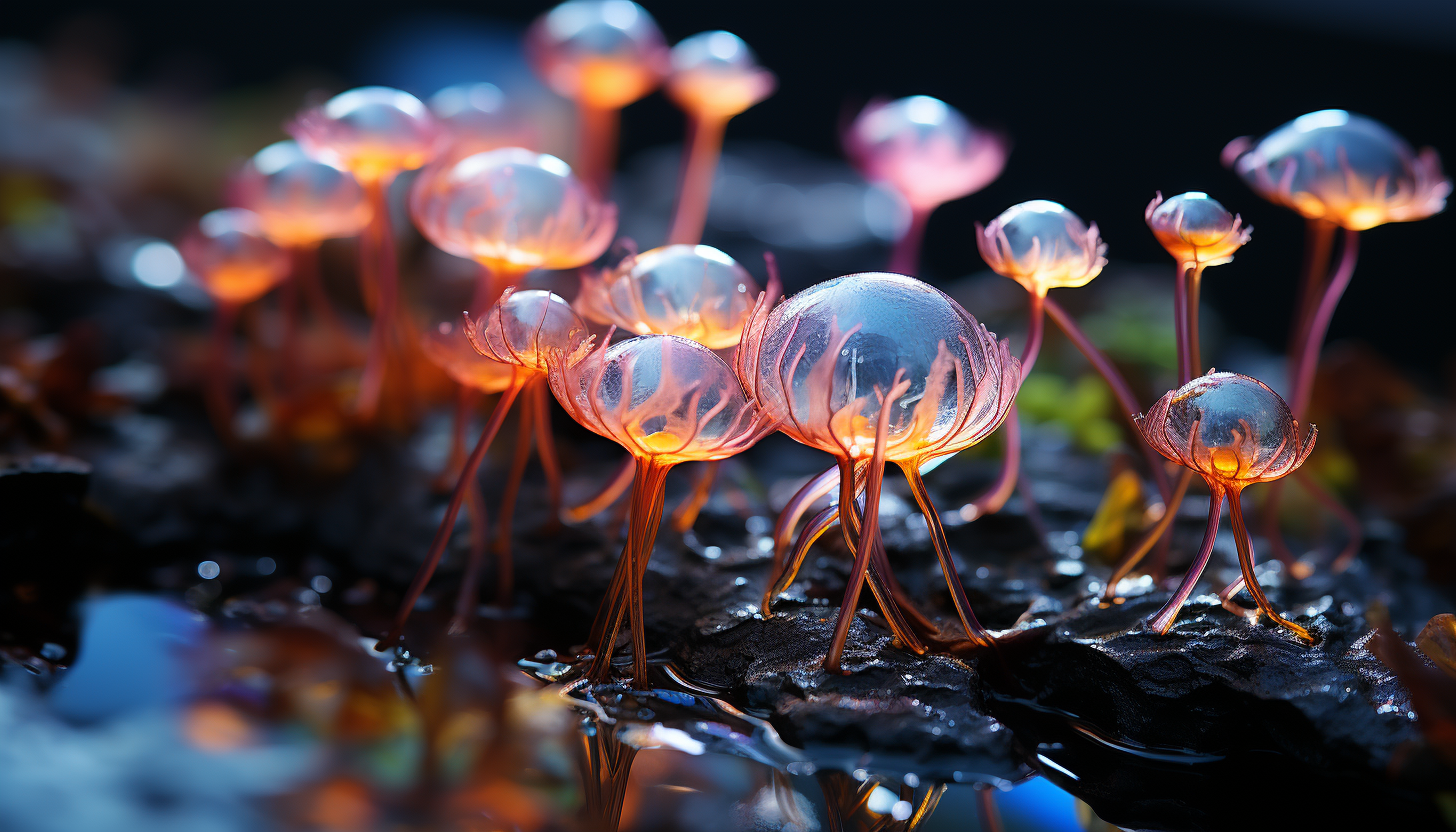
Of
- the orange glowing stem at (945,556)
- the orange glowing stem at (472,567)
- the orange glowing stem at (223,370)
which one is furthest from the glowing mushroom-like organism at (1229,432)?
the orange glowing stem at (223,370)

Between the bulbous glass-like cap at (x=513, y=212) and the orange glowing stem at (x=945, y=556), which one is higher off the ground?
the bulbous glass-like cap at (x=513, y=212)

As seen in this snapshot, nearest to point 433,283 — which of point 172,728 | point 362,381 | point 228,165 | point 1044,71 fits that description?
point 362,381

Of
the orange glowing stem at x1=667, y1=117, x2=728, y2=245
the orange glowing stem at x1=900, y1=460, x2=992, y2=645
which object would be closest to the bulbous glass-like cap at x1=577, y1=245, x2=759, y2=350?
the orange glowing stem at x1=900, y1=460, x2=992, y2=645

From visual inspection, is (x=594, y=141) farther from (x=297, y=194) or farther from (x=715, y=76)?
(x=297, y=194)

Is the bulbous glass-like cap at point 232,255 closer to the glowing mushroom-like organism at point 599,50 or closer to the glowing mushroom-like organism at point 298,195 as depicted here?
the glowing mushroom-like organism at point 298,195

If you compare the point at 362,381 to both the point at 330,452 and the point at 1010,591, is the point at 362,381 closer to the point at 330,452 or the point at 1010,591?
the point at 330,452

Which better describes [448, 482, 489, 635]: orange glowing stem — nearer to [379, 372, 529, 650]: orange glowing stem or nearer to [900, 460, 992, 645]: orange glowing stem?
[379, 372, 529, 650]: orange glowing stem
